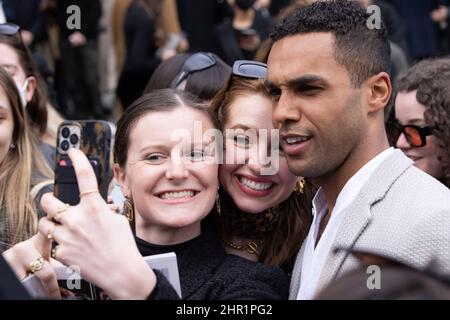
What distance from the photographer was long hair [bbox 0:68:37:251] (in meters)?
3.16

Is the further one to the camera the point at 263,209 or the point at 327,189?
the point at 263,209

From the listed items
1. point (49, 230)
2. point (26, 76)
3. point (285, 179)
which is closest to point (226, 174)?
point (285, 179)

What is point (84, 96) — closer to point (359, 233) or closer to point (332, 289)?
point (359, 233)

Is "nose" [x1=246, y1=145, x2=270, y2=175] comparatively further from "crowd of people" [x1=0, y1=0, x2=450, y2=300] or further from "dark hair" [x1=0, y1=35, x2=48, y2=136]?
"dark hair" [x1=0, y1=35, x2=48, y2=136]

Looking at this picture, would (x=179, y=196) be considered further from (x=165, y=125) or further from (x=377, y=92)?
(x=377, y=92)

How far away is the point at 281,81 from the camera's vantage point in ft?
8.07

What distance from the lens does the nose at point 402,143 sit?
11.3ft

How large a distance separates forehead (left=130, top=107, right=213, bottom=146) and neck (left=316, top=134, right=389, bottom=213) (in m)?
0.46

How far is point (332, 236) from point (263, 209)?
403 millimetres

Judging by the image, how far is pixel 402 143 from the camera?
3482mm

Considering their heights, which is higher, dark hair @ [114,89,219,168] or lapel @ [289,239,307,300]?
dark hair @ [114,89,219,168]

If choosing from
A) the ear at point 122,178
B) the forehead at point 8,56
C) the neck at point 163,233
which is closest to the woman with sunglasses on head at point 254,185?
the neck at point 163,233

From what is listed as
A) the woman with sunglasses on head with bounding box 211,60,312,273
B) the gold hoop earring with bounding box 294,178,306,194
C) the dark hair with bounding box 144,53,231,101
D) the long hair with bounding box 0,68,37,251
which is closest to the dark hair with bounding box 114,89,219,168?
the woman with sunglasses on head with bounding box 211,60,312,273

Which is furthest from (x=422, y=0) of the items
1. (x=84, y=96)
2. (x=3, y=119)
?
(x=3, y=119)
